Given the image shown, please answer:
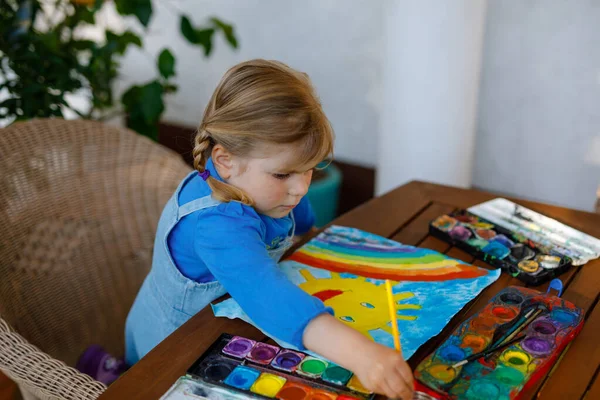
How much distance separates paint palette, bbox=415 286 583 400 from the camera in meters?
0.82

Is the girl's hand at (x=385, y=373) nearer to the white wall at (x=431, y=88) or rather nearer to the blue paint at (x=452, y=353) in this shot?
the blue paint at (x=452, y=353)

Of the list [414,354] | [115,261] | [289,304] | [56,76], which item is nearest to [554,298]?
[414,354]

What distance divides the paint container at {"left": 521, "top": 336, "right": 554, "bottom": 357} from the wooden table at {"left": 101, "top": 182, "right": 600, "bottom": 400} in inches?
1.1

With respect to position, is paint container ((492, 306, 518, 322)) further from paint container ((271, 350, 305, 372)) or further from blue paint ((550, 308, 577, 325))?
paint container ((271, 350, 305, 372))

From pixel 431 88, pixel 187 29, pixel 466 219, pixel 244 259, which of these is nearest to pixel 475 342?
pixel 244 259

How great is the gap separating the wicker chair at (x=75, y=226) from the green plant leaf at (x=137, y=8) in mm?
571

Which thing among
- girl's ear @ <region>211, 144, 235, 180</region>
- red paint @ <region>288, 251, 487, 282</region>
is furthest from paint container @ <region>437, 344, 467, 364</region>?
girl's ear @ <region>211, 144, 235, 180</region>

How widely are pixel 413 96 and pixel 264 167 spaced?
120cm

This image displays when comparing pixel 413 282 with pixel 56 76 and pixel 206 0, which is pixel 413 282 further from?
pixel 206 0

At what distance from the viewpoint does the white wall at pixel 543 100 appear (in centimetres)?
211

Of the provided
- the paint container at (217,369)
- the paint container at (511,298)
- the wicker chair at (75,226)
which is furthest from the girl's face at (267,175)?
the wicker chair at (75,226)

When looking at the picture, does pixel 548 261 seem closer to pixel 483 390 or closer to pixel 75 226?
pixel 483 390

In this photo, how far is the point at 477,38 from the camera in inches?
79.0

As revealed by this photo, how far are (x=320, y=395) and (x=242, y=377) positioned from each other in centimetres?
11
